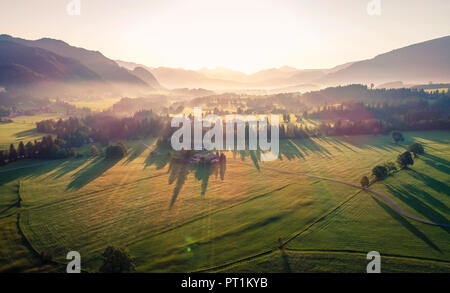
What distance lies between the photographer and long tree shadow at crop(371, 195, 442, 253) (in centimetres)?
3831

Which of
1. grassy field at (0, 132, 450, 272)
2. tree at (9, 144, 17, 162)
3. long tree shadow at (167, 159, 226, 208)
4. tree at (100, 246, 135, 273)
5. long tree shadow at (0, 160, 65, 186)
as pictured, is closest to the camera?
tree at (100, 246, 135, 273)

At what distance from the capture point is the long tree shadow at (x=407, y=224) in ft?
126

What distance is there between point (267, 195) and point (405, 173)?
4571 centimetres

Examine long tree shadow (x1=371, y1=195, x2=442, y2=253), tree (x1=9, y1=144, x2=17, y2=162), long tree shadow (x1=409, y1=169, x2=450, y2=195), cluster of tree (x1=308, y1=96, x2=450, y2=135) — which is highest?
cluster of tree (x1=308, y1=96, x2=450, y2=135)

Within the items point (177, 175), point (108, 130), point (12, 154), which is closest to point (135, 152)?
point (108, 130)

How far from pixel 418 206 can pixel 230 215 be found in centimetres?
4125

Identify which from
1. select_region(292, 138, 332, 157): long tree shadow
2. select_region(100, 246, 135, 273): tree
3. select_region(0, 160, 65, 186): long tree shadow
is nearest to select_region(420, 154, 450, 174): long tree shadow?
select_region(292, 138, 332, 157): long tree shadow

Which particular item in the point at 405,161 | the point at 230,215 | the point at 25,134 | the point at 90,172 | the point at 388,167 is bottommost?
the point at 230,215

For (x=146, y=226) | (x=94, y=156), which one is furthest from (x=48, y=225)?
(x=94, y=156)

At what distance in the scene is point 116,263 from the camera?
3009 centimetres

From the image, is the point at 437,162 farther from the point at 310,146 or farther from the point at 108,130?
the point at 108,130

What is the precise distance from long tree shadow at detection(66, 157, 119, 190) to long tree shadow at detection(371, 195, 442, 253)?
75.3 meters

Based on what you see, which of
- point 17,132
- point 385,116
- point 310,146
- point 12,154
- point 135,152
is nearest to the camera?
point 12,154

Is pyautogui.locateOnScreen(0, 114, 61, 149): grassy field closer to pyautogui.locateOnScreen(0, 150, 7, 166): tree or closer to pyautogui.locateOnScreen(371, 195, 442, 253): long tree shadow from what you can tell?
pyautogui.locateOnScreen(0, 150, 7, 166): tree
